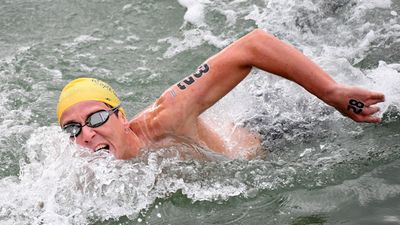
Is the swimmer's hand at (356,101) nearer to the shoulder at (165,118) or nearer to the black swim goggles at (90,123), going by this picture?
the shoulder at (165,118)

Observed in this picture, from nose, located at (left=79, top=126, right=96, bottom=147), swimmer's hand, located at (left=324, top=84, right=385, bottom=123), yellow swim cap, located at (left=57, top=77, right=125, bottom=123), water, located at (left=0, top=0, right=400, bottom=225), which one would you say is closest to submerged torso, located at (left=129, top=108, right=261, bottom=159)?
water, located at (left=0, top=0, right=400, bottom=225)

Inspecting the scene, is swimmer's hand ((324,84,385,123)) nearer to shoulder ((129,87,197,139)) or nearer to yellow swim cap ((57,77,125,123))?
shoulder ((129,87,197,139))

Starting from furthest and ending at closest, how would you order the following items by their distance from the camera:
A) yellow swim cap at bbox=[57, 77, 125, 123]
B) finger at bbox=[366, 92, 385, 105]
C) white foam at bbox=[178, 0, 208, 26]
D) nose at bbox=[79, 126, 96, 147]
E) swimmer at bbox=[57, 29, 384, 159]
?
white foam at bbox=[178, 0, 208, 26], yellow swim cap at bbox=[57, 77, 125, 123], nose at bbox=[79, 126, 96, 147], swimmer at bbox=[57, 29, 384, 159], finger at bbox=[366, 92, 385, 105]

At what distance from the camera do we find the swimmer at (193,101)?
201 inches

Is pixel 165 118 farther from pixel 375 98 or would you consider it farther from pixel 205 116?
pixel 375 98

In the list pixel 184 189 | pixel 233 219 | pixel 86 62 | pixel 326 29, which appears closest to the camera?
pixel 233 219

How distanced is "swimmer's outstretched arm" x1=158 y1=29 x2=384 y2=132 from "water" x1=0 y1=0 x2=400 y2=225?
0.53 meters

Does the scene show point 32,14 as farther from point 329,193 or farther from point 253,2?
point 329,193

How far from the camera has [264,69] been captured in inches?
210

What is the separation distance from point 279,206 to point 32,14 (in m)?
5.95

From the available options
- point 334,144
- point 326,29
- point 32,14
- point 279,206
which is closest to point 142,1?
point 32,14

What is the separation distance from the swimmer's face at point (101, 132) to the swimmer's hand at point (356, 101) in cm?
166

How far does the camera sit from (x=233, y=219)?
502cm

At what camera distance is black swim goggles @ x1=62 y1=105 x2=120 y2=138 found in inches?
215
